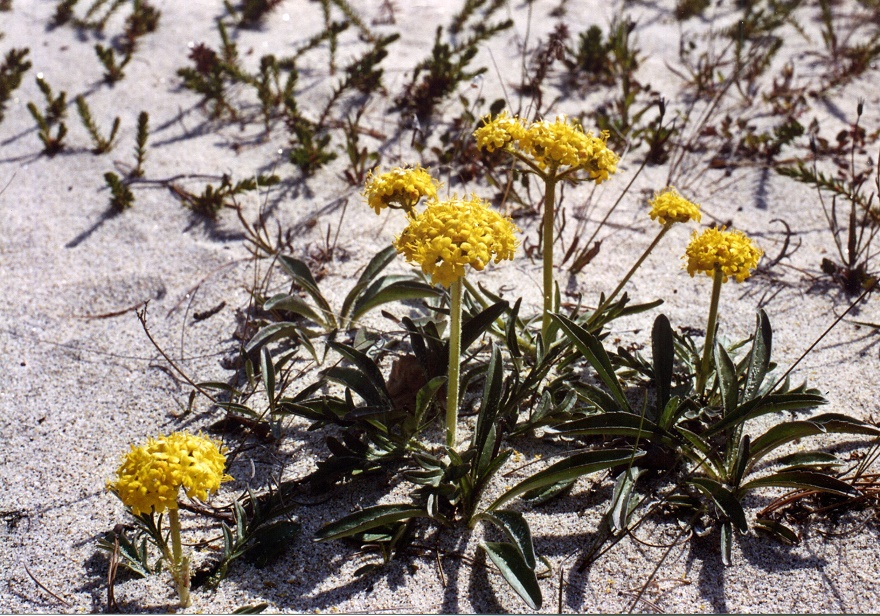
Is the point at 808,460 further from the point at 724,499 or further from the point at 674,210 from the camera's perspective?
the point at 674,210

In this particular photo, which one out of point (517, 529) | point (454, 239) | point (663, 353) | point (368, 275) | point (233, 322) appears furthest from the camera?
point (233, 322)

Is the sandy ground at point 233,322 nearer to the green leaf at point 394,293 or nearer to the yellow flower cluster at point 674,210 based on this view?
the green leaf at point 394,293

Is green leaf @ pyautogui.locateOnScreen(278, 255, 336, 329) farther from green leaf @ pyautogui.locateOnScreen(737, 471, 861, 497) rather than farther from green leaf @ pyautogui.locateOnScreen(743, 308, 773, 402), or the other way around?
green leaf @ pyautogui.locateOnScreen(737, 471, 861, 497)

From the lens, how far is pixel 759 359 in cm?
279

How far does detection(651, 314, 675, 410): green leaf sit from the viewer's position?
2.76m

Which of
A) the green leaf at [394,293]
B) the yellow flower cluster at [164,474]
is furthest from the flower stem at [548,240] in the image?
the yellow flower cluster at [164,474]

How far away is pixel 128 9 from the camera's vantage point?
6328 mm

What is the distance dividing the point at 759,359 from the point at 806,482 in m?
0.48

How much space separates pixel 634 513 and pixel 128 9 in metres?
5.82

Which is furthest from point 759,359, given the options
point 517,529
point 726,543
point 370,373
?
point 370,373

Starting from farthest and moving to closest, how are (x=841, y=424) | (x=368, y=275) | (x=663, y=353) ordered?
1. (x=368, y=275)
2. (x=663, y=353)
3. (x=841, y=424)

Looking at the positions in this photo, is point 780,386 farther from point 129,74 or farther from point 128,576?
point 129,74

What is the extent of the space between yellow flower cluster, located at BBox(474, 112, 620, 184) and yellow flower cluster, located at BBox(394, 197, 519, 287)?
396 mm

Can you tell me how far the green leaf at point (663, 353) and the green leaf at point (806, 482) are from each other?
1.37 ft
